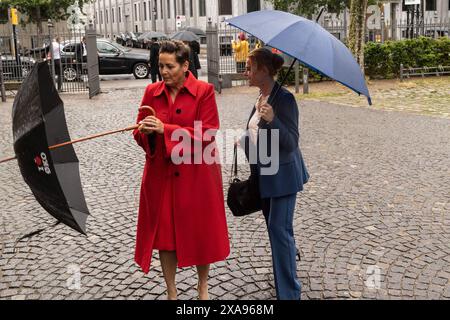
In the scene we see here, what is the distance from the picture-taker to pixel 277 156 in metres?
3.73

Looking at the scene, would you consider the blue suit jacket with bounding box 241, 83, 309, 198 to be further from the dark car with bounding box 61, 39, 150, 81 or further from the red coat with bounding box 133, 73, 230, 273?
the dark car with bounding box 61, 39, 150, 81

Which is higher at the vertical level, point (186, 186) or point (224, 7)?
point (224, 7)

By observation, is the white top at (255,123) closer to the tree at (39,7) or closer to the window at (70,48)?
the window at (70,48)

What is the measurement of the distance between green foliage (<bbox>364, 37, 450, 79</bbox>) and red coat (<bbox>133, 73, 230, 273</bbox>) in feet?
59.1

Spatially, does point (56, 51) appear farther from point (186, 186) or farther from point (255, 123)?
point (186, 186)

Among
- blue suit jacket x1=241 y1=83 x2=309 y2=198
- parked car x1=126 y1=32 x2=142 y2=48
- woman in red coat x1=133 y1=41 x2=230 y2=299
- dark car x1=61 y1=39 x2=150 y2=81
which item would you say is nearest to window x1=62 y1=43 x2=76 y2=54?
dark car x1=61 y1=39 x2=150 y2=81

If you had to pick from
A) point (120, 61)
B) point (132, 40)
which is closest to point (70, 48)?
point (120, 61)

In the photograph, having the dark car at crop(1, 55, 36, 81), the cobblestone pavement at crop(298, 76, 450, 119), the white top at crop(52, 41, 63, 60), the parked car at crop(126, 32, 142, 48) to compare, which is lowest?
the cobblestone pavement at crop(298, 76, 450, 119)

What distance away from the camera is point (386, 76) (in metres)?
20.8

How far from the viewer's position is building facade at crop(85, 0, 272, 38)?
49969mm

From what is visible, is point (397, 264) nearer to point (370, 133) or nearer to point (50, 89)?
point (50, 89)

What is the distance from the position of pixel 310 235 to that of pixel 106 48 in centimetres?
1991
